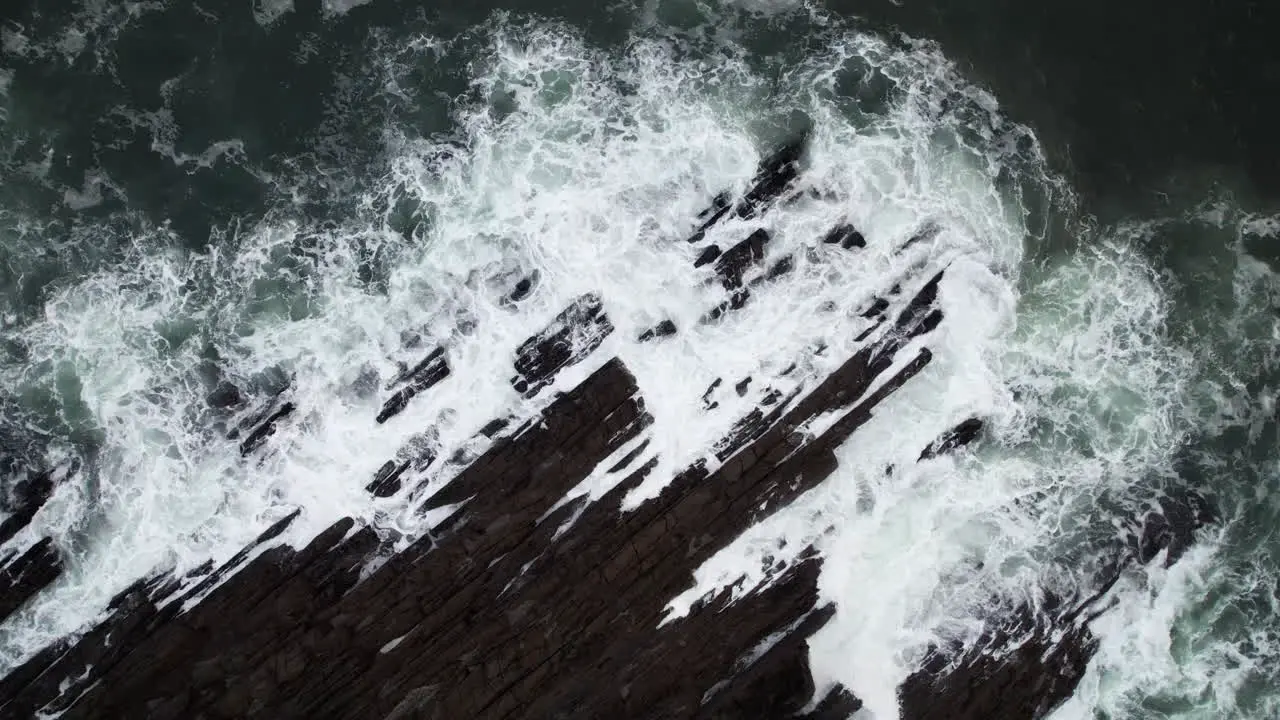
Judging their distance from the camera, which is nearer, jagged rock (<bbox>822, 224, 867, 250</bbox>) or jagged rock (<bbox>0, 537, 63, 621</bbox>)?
jagged rock (<bbox>0, 537, 63, 621</bbox>)

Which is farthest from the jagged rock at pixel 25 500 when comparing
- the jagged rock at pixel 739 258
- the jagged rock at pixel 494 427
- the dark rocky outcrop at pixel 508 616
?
the jagged rock at pixel 739 258

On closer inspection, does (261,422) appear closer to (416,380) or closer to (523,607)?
(416,380)

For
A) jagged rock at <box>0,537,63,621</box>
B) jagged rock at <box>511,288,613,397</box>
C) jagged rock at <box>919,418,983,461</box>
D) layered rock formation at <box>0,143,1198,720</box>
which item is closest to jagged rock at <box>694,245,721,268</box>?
layered rock formation at <box>0,143,1198,720</box>

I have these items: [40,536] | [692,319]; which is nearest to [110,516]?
[40,536]

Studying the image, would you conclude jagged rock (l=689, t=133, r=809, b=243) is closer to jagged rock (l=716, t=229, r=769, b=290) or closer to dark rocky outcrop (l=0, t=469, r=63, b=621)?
jagged rock (l=716, t=229, r=769, b=290)

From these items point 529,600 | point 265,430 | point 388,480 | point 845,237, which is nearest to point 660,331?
point 845,237
